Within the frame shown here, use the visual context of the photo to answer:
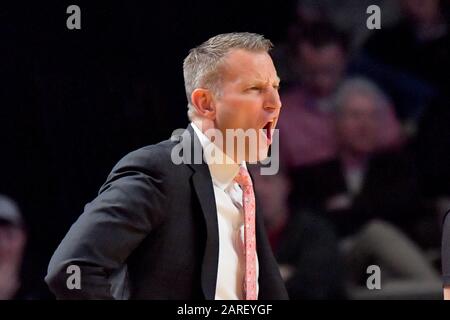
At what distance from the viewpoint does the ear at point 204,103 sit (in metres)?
1.45

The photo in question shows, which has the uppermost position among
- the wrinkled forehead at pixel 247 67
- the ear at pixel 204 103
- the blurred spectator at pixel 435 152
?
the wrinkled forehead at pixel 247 67

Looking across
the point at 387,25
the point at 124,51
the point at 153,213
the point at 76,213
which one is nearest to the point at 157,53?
the point at 124,51

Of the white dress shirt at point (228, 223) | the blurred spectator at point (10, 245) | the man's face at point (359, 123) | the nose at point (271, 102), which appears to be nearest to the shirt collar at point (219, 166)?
the white dress shirt at point (228, 223)

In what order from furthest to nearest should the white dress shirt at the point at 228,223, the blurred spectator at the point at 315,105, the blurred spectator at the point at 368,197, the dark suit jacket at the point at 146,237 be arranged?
1. the blurred spectator at the point at 315,105
2. the blurred spectator at the point at 368,197
3. the white dress shirt at the point at 228,223
4. the dark suit jacket at the point at 146,237

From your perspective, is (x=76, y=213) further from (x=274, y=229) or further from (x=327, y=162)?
(x=327, y=162)

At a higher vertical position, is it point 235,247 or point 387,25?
point 387,25

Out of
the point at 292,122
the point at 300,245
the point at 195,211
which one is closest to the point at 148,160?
the point at 195,211

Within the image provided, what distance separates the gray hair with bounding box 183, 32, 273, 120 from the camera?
4.75 ft

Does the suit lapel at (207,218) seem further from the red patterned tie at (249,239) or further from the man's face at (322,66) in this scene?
the man's face at (322,66)

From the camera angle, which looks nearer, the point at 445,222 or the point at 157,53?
the point at 445,222

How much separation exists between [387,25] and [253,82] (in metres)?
1.50

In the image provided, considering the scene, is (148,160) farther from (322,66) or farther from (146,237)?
(322,66)

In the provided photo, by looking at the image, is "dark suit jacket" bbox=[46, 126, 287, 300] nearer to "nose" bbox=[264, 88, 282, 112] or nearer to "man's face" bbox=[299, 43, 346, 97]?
"nose" bbox=[264, 88, 282, 112]
